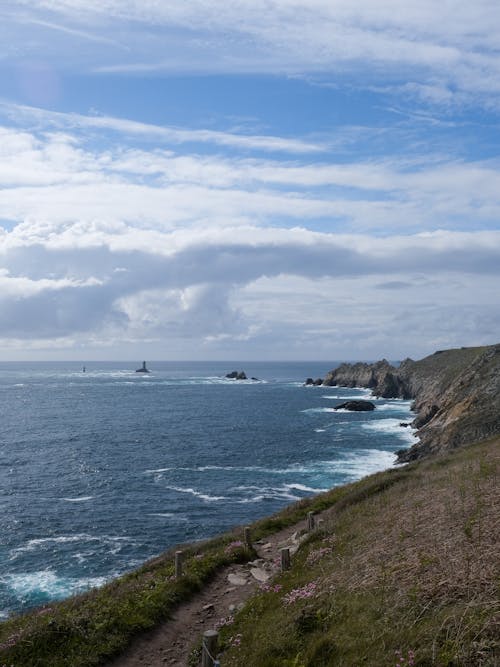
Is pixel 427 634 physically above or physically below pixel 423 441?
above

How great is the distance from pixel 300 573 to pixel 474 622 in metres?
8.72

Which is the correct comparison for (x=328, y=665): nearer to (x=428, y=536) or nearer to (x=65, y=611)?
(x=428, y=536)

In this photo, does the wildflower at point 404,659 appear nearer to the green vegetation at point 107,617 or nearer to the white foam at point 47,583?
the green vegetation at point 107,617

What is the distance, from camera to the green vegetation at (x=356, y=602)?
10492 mm

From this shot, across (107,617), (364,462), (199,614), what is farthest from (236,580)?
(364,462)

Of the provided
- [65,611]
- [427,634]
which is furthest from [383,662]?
[65,611]

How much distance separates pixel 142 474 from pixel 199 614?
4232cm

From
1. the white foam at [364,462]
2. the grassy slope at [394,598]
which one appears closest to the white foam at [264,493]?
the white foam at [364,462]

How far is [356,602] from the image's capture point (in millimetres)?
12773

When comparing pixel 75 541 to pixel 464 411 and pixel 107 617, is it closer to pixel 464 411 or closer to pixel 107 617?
pixel 107 617

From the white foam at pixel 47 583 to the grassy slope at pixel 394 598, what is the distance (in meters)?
17.2

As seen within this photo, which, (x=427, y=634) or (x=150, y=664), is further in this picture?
(x=150, y=664)

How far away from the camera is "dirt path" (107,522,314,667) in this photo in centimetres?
1504

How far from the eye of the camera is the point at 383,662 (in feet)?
33.1
